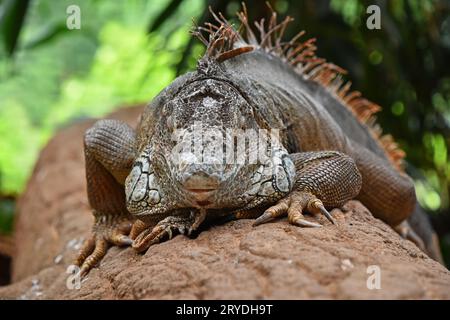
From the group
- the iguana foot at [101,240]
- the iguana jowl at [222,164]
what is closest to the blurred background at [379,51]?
the iguana jowl at [222,164]

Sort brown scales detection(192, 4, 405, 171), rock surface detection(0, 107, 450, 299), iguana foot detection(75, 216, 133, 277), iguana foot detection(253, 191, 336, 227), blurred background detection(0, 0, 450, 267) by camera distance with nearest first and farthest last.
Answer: rock surface detection(0, 107, 450, 299), iguana foot detection(253, 191, 336, 227), brown scales detection(192, 4, 405, 171), iguana foot detection(75, 216, 133, 277), blurred background detection(0, 0, 450, 267)

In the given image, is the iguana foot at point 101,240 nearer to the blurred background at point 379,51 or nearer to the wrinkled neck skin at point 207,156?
the wrinkled neck skin at point 207,156

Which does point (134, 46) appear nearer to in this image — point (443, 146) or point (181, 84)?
point (443, 146)

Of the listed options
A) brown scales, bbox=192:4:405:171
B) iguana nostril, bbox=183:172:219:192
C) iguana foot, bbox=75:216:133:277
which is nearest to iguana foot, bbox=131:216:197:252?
iguana nostril, bbox=183:172:219:192

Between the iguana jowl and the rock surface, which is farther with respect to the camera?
the iguana jowl

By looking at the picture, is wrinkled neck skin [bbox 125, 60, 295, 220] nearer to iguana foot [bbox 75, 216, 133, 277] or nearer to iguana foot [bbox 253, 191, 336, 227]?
iguana foot [bbox 253, 191, 336, 227]
